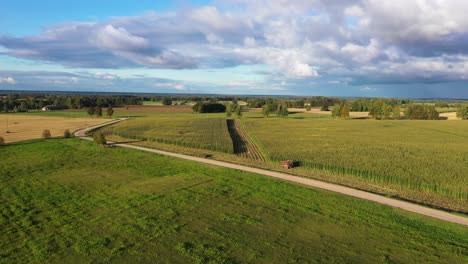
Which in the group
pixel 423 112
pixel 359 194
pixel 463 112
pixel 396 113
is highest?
pixel 463 112

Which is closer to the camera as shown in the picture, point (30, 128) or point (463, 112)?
point (30, 128)

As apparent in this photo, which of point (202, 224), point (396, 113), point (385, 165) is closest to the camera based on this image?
point (202, 224)

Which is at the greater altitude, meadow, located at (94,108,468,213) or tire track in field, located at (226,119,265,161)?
meadow, located at (94,108,468,213)

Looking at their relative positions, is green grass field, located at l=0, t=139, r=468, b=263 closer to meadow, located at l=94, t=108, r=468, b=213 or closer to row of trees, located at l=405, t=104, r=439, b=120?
meadow, located at l=94, t=108, r=468, b=213

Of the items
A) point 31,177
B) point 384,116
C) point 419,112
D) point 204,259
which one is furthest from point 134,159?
point 419,112

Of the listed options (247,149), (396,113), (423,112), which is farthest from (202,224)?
(423,112)

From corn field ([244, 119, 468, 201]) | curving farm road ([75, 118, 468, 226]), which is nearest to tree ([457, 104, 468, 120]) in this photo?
corn field ([244, 119, 468, 201])

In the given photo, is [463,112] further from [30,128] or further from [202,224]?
[30,128]

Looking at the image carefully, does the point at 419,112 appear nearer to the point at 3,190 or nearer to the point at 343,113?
the point at 343,113

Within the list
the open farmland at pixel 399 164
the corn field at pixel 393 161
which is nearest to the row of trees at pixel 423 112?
the open farmland at pixel 399 164
